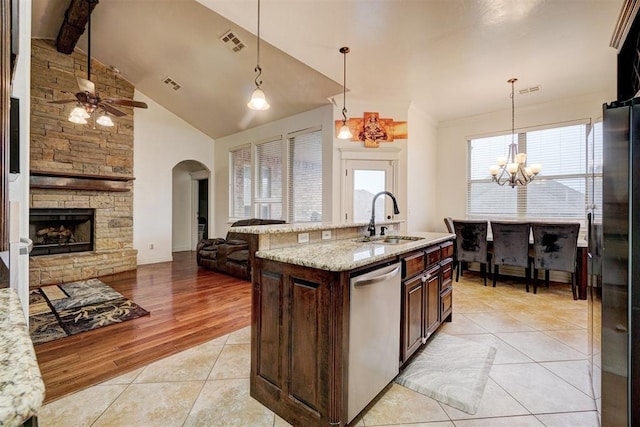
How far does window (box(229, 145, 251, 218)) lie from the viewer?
6.79m

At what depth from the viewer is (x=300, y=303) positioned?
5.09 feet

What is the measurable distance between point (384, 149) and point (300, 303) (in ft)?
12.9

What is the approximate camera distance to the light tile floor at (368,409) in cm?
164

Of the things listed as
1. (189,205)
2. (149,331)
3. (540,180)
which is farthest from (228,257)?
(540,180)

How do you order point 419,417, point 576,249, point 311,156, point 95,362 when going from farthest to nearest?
point 311,156 → point 576,249 → point 95,362 → point 419,417

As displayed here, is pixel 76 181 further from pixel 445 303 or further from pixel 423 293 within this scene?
pixel 445 303

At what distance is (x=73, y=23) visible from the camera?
416cm

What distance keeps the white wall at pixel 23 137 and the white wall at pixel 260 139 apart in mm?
3731

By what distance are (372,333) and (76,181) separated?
221 inches

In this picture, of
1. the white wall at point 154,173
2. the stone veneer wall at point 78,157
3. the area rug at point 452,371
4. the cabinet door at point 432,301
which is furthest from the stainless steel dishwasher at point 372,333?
the white wall at point 154,173

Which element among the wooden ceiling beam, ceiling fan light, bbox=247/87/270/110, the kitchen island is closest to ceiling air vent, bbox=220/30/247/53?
the wooden ceiling beam

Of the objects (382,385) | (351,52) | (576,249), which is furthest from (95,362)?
(576,249)

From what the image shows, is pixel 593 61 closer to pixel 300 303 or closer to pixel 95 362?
pixel 300 303

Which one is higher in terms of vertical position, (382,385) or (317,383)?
(317,383)
